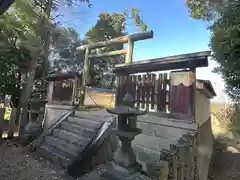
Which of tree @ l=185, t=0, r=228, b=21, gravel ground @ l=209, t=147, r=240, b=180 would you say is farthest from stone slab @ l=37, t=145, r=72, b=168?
tree @ l=185, t=0, r=228, b=21

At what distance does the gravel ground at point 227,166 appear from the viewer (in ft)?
20.0

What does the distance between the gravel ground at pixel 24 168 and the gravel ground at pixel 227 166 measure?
18.1 feet

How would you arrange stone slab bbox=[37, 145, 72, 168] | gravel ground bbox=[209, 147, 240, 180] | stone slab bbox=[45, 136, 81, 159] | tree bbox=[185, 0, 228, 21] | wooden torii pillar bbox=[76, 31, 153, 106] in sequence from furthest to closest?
tree bbox=[185, 0, 228, 21] < wooden torii pillar bbox=[76, 31, 153, 106] < gravel ground bbox=[209, 147, 240, 180] < stone slab bbox=[45, 136, 81, 159] < stone slab bbox=[37, 145, 72, 168]

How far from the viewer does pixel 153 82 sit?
4402 mm

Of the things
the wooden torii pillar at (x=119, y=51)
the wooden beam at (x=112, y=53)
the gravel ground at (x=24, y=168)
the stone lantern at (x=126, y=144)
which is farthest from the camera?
the wooden beam at (x=112, y=53)

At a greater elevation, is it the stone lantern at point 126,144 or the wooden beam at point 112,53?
the wooden beam at point 112,53

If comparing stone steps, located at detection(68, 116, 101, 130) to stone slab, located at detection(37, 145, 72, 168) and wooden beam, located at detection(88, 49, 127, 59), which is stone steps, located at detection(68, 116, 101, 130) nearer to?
stone slab, located at detection(37, 145, 72, 168)

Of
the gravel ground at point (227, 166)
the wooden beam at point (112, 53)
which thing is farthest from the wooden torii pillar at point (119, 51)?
the gravel ground at point (227, 166)

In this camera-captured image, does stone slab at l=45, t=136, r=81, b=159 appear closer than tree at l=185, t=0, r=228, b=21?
Yes

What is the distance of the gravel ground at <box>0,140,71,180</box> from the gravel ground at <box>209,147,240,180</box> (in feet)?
18.1

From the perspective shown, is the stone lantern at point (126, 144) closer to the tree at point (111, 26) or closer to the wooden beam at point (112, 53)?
the wooden beam at point (112, 53)

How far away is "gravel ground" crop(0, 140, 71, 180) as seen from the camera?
3629 millimetres

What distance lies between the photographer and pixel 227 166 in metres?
6.82

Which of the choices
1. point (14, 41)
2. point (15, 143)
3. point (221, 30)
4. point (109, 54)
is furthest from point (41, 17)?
point (221, 30)
